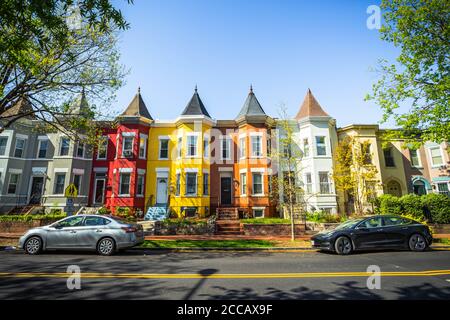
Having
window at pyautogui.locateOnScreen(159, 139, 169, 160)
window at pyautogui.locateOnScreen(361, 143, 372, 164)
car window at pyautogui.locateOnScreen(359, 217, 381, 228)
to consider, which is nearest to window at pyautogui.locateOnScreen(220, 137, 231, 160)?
window at pyautogui.locateOnScreen(159, 139, 169, 160)

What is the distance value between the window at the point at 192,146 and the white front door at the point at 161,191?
379 cm

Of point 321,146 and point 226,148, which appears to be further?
point 226,148

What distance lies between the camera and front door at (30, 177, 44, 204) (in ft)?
75.8

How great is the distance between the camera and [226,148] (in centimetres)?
2375

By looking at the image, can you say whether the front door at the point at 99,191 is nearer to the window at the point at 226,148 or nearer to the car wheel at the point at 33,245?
the window at the point at 226,148

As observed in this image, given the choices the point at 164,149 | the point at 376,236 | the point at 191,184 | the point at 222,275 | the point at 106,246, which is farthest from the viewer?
the point at 164,149

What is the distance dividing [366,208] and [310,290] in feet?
63.8

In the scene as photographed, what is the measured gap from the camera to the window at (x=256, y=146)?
22.4 meters

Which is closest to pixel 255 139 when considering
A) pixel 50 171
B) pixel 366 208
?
pixel 366 208

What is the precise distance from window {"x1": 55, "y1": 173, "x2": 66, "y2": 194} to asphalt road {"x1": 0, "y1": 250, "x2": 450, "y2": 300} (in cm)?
1554

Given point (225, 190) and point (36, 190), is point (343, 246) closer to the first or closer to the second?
point (225, 190)

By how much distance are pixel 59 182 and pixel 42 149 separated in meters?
5.00

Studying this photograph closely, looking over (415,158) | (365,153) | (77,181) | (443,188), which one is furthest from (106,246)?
(443,188)
